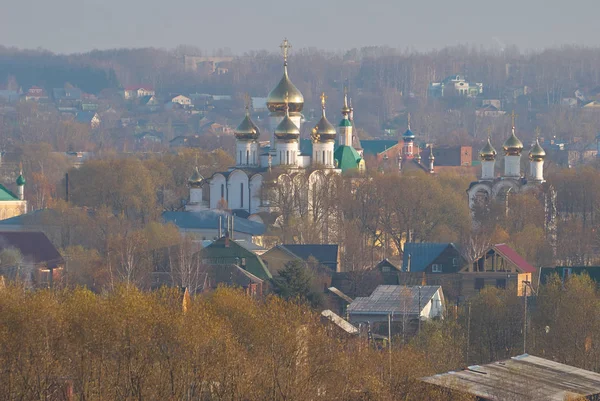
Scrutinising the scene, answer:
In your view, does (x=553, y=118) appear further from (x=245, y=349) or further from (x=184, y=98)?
(x=245, y=349)

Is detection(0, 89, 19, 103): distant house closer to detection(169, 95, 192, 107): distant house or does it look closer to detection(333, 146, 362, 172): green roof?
detection(169, 95, 192, 107): distant house

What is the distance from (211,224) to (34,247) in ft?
30.7

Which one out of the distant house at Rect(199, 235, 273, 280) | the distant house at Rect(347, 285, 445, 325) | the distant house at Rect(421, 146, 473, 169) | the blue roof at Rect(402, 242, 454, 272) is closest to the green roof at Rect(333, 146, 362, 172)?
the blue roof at Rect(402, 242, 454, 272)

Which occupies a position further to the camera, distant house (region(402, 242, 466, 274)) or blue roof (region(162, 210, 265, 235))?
blue roof (region(162, 210, 265, 235))

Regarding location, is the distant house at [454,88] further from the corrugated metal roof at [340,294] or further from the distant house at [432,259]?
the corrugated metal roof at [340,294]

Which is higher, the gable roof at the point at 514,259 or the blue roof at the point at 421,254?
the gable roof at the point at 514,259

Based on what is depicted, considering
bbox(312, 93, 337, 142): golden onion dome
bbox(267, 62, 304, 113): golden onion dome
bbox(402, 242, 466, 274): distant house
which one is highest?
bbox(267, 62, 304, 113): golden onion dome

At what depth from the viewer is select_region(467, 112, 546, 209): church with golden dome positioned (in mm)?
57781

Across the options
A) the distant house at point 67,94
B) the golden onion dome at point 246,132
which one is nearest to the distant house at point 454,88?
the distant house at point 67,94

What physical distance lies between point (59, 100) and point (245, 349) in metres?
141

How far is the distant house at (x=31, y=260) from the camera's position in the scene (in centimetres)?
4038

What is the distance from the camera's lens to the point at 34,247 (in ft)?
148

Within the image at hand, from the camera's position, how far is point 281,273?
36469 mm

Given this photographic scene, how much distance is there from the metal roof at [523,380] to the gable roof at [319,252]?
18.0 m
